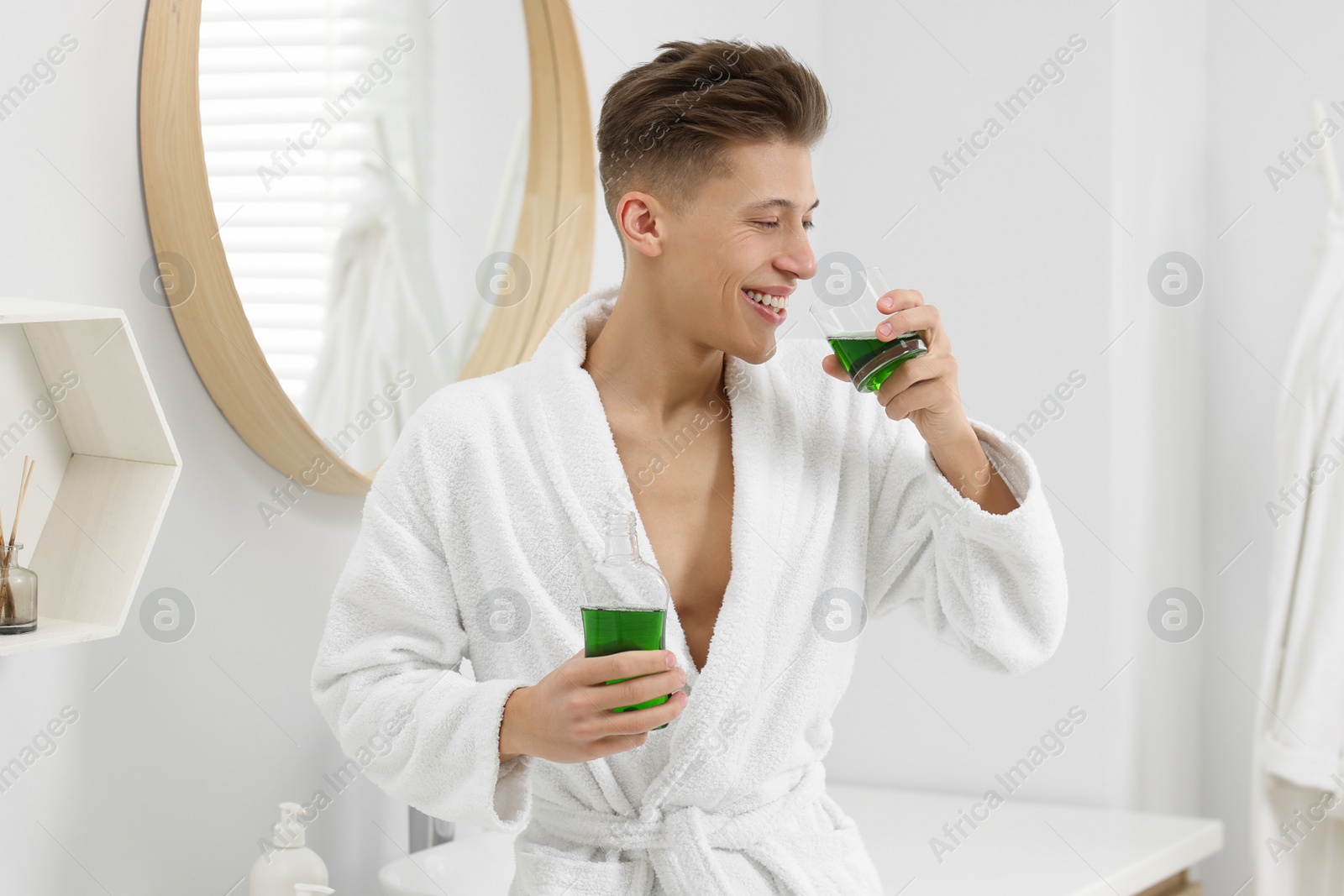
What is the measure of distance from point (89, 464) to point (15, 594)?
6.5 inches

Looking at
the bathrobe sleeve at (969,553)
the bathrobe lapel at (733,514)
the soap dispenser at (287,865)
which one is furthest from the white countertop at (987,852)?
the bathrobe sleeve at (969,553)

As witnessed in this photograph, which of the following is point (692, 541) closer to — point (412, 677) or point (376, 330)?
point (412, 677)

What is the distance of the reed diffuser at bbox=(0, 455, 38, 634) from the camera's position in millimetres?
974

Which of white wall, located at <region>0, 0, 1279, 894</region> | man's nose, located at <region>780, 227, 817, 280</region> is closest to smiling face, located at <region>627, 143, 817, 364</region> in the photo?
man's nose, located at <region>780, 227, 817, 280</region>

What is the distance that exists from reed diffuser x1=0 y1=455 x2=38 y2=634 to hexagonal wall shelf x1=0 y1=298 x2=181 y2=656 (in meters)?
0.02

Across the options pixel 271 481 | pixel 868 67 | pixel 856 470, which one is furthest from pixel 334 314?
pixel 868 67

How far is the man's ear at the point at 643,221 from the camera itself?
1168mm

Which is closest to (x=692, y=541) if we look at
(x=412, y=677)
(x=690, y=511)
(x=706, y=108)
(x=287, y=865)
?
(x=690, y=511)

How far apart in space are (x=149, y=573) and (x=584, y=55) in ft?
3.22

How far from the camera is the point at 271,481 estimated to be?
1.31 metres

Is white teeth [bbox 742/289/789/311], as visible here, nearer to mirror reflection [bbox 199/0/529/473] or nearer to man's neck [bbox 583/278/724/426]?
man's neck [bbox 583/278/724/426]

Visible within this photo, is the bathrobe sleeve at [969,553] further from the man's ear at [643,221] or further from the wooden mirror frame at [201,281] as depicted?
the wooden mirror frame at [201,281]

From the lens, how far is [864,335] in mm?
1005

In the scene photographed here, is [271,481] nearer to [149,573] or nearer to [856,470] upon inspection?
[149,573]
